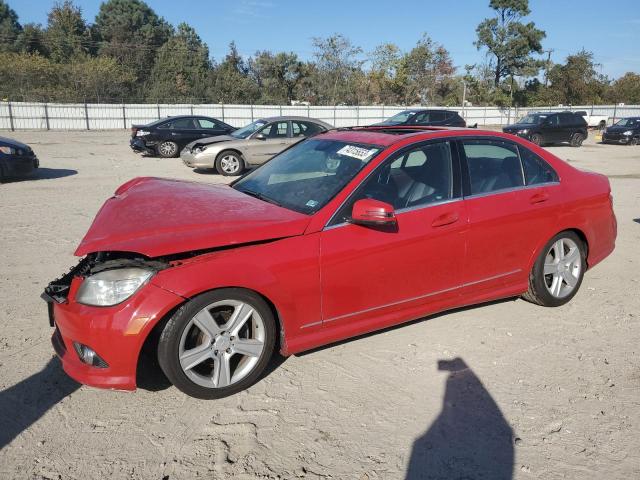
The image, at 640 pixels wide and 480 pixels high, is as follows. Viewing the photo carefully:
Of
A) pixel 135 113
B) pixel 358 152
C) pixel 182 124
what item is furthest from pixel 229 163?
pixel 135 113

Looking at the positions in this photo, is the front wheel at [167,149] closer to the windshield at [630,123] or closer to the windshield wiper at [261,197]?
the windshield wiper at [261,197]

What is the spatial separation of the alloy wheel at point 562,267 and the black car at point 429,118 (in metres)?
15.5

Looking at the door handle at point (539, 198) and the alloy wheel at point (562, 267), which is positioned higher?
the door handle at point (539, 198)

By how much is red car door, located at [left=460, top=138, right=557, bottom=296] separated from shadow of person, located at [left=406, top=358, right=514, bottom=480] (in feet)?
3.37

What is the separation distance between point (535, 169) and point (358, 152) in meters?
1.65

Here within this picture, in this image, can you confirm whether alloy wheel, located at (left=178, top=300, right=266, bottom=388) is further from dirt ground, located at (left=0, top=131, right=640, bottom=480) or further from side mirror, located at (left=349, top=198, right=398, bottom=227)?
side mirror, located at (left=349, top=198, right=398, bottom=227)

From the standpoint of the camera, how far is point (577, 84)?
54.5 metres

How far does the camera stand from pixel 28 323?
13.7 feet

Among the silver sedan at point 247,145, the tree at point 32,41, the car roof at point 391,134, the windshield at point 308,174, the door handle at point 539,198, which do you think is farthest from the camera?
the tree at point 32,41

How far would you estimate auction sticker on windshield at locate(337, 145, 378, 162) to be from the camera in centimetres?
381

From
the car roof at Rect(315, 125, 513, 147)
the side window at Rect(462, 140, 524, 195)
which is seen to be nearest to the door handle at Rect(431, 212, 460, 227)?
the side window at Rect(462, 140, 524, 195)

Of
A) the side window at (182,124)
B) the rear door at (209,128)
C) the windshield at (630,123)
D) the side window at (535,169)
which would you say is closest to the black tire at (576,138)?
the windshield at (630,123)

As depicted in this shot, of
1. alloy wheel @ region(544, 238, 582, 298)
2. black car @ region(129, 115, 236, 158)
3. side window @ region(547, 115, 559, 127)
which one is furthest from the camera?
side window @ region(547, 115, 559, 127)

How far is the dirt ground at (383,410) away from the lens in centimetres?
265
